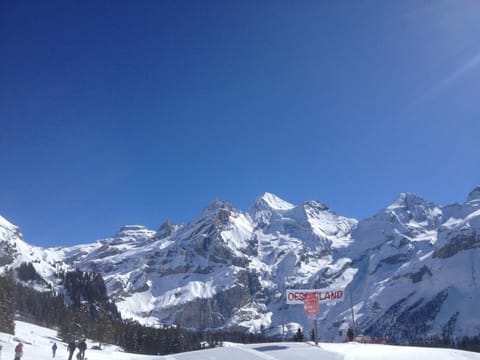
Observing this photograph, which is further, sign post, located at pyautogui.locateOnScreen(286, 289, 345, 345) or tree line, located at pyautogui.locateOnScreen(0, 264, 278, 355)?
tree line, located at pyautogui.locateOnScreen(0, 264, 278, 355)

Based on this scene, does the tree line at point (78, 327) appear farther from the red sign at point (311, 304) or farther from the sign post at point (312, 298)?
the red sign at point (311, 304)

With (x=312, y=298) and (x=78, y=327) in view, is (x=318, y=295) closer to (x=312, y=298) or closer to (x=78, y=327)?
(x=312, y=298)

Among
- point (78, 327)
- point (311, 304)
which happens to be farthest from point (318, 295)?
point (78, 327)

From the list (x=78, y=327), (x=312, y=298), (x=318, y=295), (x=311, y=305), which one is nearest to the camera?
(x=311, y=305)

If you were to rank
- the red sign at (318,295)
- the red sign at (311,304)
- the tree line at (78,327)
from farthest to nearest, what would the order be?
the tree line at (78,327)
the red sign at (318,295)
the red sign at (311,304)

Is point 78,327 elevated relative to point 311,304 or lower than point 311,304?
lower

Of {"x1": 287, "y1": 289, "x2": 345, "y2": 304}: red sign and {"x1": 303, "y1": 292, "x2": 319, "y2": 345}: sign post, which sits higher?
{"x1": 287, "y1": 289, "x2": 345, "y2": 304}: red sign

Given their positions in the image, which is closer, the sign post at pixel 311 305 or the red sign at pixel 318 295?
the sign post at pixel 311 305

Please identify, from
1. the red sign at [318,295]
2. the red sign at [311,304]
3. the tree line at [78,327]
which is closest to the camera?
the red sign at [311,304]

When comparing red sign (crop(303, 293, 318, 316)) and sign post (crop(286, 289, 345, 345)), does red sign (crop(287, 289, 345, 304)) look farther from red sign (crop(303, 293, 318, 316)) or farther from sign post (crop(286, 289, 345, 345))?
red sign (crop(303, 293, 318, 316))

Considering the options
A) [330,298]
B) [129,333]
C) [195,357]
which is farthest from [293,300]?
[129,333]

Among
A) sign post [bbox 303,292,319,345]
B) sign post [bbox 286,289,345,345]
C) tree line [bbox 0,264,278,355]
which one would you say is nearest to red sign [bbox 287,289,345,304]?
sign post [bbox 286,289,345,345]

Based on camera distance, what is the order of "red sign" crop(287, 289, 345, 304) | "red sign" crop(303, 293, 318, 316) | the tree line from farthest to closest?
the tree line, "red sign" crop(287, 289, 345, 304), "red sign" crop(303, 293, 318, 316)

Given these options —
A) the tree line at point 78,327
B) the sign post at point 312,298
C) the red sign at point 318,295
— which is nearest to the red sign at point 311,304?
the sign post at point 312,298
